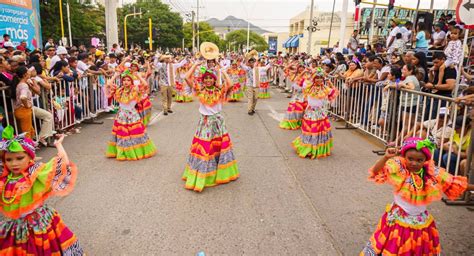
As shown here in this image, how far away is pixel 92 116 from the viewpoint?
1027 cm

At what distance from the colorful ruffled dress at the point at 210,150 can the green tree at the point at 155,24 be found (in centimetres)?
5415

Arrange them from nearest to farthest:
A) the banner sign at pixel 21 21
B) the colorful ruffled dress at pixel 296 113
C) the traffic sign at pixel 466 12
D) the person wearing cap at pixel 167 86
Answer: the traffic sign at pixel 466 12 → the colorful ruffled dress at pixel 296 113 → the person wearing cap at pixel 167 86 → the banner sign at pixel 21 21

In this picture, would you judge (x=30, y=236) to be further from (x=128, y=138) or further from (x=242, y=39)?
(x=242, y=39)

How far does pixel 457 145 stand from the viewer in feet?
17.1

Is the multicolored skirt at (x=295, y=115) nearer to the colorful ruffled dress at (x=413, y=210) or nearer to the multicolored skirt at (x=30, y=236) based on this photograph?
the colorful ruffled dress at (x=413, y=210)

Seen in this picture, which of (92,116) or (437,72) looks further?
(92,116)

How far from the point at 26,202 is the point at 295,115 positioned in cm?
768

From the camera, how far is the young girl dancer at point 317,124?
6.95 metres

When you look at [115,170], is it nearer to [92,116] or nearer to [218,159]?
[218,159]

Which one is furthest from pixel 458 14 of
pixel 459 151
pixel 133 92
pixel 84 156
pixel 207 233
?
pixel 84 156

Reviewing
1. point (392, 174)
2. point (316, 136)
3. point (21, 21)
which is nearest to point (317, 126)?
point (316, 136)

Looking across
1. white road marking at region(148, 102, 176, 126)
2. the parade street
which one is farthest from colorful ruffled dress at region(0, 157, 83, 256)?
white road marking at region(148, 102, 176, 126)

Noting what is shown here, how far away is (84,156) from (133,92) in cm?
154

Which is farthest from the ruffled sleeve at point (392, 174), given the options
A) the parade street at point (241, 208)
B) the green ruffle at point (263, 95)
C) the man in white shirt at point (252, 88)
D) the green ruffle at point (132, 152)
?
the green ruffle at point (263, 95)
